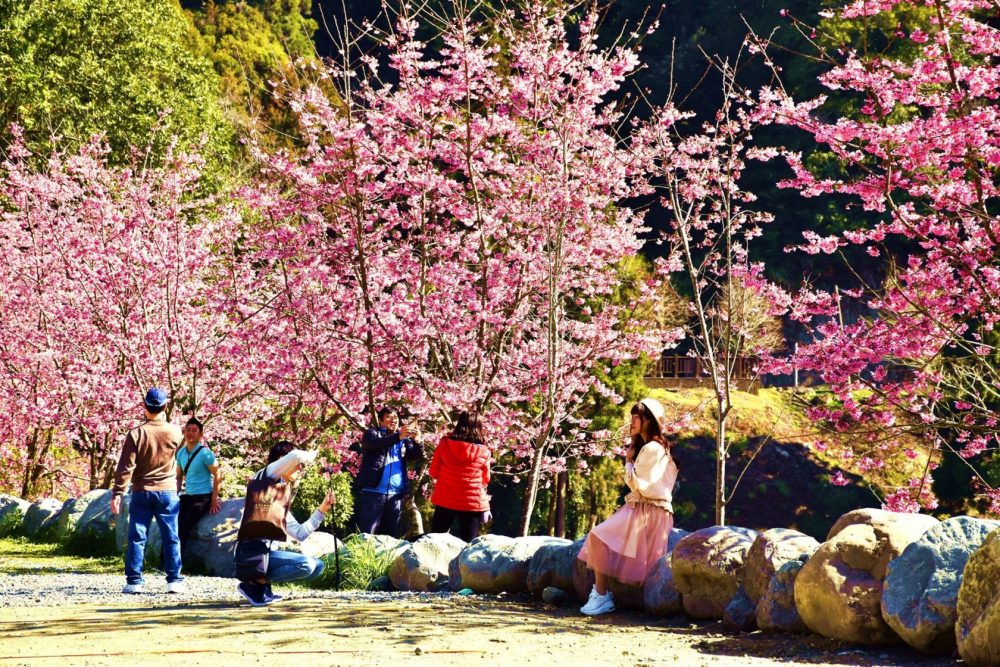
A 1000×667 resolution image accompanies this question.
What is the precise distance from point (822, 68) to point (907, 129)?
30354 mm

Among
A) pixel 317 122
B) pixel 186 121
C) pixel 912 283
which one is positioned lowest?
pixel 912 283

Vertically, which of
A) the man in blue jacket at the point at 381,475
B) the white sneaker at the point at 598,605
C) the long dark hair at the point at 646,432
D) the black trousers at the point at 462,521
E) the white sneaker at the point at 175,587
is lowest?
the white sneaker at the point at 175,587

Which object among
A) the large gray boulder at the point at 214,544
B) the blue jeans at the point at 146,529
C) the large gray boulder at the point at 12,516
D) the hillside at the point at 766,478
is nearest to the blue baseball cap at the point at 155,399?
the blue jeans at the point at 146,529

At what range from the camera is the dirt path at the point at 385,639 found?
5.18 metres

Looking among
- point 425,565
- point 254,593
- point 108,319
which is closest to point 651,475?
point 425,565

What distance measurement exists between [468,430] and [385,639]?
3.94 meters

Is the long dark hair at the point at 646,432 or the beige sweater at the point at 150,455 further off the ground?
the long dark hair at the point at 646,432

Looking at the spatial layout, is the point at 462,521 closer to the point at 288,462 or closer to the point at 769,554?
the point at 288,462

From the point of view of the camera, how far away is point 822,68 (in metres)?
36.2

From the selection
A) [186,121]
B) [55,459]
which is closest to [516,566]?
[55,459]

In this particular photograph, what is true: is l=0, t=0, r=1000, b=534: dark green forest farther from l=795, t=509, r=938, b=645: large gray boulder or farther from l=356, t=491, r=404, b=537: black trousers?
l=795, t=509, r=938, b=645: large gray boulder

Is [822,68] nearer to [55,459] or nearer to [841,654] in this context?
[55,459]

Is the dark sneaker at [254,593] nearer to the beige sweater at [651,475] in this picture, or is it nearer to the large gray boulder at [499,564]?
the large gray boulder at [499,564]

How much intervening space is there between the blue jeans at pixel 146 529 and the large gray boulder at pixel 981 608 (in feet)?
18.3
